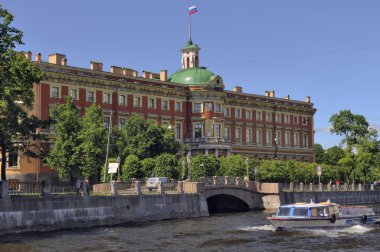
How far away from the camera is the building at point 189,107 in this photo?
81.7 meters

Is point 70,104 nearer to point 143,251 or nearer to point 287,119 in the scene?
point 143,251

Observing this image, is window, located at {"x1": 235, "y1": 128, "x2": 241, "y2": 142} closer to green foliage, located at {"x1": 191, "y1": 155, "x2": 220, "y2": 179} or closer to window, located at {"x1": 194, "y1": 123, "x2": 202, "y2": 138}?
window, located at {"x1": 194, "y1": 123, "x2": 202, "y2": 138}

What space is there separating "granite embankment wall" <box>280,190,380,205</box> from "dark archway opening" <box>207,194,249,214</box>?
16.2ft

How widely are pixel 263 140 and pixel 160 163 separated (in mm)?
44504

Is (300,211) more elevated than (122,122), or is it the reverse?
(122,122)

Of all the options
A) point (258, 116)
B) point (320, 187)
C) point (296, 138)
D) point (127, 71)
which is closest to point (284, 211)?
point (320, 187)

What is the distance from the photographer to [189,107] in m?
102

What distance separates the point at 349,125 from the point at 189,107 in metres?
36.5

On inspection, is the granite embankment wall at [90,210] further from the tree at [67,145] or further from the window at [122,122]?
the window at [122,122]

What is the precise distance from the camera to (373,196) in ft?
314

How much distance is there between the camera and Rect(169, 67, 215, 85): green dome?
102875mm

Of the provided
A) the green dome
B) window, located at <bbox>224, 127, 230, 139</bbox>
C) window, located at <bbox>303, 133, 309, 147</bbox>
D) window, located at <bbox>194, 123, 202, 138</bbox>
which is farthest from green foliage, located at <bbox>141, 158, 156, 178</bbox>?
window, located at <bbox>303, 133, 309, 147</bbox>

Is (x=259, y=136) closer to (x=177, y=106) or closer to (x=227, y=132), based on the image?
(x=227, y=132)

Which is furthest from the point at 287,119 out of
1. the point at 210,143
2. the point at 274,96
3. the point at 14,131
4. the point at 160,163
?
the point at 14,131
